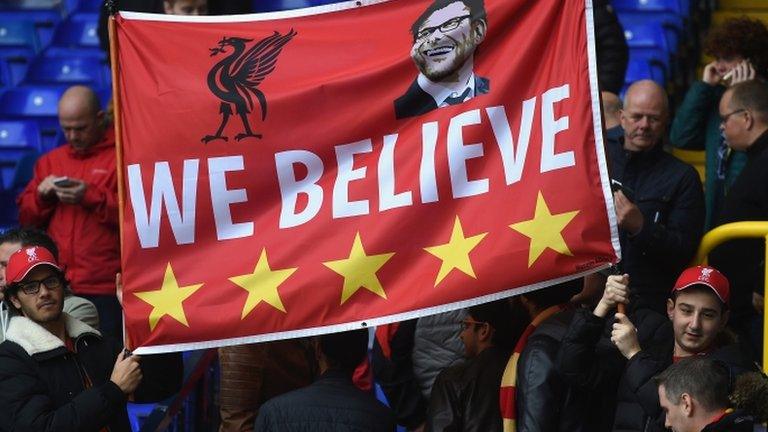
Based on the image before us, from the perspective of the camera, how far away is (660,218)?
7309mm

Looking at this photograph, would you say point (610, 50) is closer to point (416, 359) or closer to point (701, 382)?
point (416, 359)

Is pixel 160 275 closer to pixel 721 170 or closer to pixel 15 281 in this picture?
pixel 15 281

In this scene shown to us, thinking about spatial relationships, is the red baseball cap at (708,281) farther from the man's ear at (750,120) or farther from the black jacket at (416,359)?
the man's ear at (750,120)

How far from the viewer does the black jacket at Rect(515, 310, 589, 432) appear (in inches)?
230

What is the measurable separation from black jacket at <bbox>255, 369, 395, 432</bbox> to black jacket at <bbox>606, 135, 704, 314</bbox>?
145cm

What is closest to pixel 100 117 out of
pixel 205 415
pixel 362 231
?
pixel 205 415

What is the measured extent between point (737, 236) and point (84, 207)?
11.2 feet

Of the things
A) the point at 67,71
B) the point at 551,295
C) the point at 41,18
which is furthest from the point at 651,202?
the point at 41,18

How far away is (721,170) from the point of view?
27.0ft

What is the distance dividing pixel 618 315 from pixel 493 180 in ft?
2.18

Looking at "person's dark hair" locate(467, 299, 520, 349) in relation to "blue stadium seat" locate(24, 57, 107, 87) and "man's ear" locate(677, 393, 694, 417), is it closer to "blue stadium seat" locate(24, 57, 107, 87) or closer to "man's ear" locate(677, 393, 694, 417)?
"man's ear" locate(677, 393, 694, 417)

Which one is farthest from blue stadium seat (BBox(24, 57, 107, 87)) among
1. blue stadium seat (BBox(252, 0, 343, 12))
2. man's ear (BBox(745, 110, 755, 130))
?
man's ear (BBox(745, 110, 755, 130))

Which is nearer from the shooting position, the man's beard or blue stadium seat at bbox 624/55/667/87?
the man's beard

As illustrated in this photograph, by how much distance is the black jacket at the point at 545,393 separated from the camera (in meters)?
5.83
